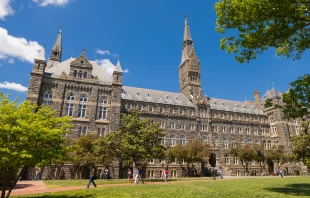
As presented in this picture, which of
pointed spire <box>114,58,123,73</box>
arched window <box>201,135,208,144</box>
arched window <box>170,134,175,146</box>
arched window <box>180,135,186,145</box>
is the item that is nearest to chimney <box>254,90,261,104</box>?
arched window <box>201,135,208,144</box>

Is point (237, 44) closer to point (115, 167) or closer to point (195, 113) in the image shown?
point (115, 167)

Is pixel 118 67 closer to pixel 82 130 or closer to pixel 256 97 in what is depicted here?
pixel 82 130

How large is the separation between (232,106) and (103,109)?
3836 cm

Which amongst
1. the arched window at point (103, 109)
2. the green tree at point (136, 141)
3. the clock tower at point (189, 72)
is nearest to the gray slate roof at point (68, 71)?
the arched window at point (103, 109)

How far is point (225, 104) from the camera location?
6284 centimetres

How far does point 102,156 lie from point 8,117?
65.5 feet

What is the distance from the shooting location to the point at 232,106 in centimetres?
6359

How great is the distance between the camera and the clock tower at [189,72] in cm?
5962

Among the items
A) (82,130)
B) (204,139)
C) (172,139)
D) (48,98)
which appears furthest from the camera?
(204,139)

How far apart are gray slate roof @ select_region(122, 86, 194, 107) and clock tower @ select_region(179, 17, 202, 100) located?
2784 millimetres

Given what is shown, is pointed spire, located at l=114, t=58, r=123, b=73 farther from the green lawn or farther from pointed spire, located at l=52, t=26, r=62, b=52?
the green lawn

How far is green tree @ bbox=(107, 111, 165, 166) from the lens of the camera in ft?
87.9

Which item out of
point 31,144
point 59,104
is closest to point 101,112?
point 59,104

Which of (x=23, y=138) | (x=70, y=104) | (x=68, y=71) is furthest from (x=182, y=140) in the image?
(x=23, y=138)
